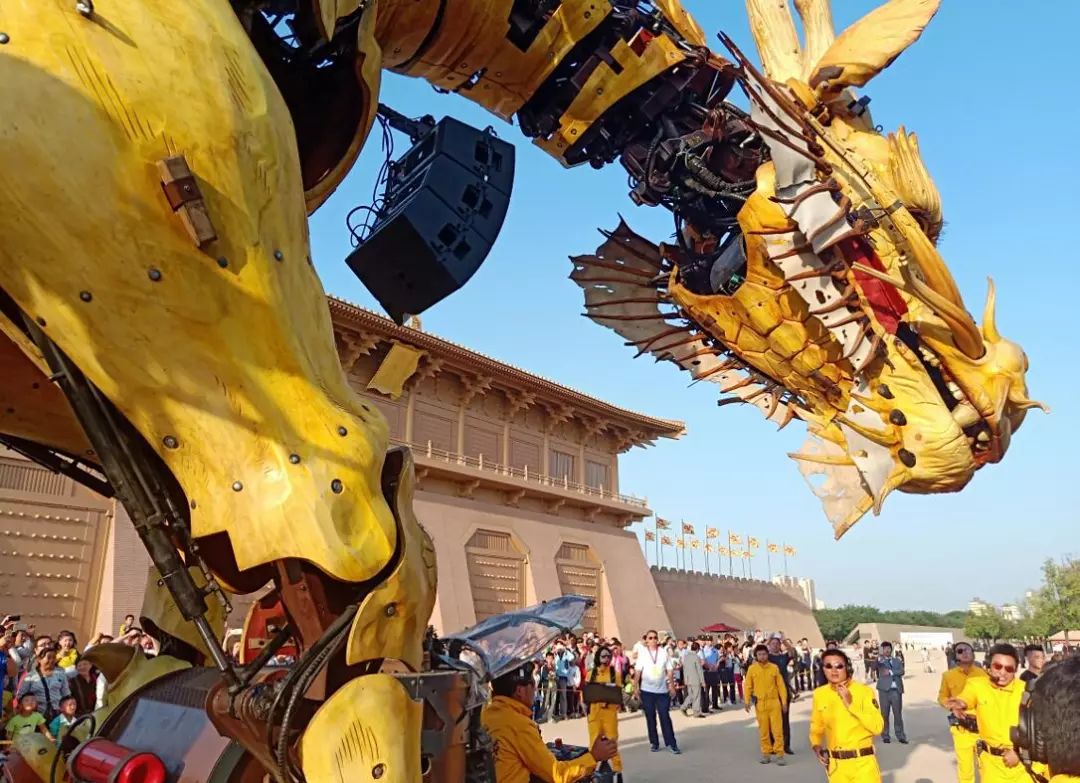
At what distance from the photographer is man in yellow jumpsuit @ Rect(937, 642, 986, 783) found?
6.08 m

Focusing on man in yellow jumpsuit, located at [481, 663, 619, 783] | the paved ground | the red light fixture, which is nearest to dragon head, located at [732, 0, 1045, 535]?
man in yellow jumpsuit, located at [481, 663, 619, 783]

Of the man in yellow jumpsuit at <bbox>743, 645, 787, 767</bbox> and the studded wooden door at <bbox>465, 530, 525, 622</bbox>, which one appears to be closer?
the man in yellow jumpsuit at <bbox>743, 645, 787, 767</bbox>

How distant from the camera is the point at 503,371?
859 inches

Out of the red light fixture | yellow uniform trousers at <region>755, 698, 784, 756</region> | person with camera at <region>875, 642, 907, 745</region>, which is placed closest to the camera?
the red light fixture

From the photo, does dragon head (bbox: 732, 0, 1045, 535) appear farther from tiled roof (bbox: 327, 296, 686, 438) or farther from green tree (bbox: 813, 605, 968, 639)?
green tree (bbox: 813, 605, 968, 639)

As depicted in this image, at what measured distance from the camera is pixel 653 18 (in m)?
3.69

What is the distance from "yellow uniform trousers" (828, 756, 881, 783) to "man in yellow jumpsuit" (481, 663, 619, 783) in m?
2.39

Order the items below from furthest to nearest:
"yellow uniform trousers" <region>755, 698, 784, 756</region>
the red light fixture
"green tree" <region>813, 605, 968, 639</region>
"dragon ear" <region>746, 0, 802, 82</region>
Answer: "green tree" <region>813, 605, 968, 639</region>, "yellow uniform trousers" <region>755, 698, 784, 756</region>, "dragon ear" <region>746, 0, 802, 82</region>, the red light fixture

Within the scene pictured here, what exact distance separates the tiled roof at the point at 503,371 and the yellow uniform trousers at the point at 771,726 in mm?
9252

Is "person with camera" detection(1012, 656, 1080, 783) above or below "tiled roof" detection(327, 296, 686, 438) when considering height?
below

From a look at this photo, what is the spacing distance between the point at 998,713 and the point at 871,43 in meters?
4.22

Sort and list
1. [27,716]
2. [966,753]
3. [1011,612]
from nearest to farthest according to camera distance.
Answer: [966,753]
[27,716]
[1011,612]

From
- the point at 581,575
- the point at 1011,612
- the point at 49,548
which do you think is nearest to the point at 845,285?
the point at 49,548

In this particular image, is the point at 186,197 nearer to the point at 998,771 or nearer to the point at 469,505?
the point at 998,771
